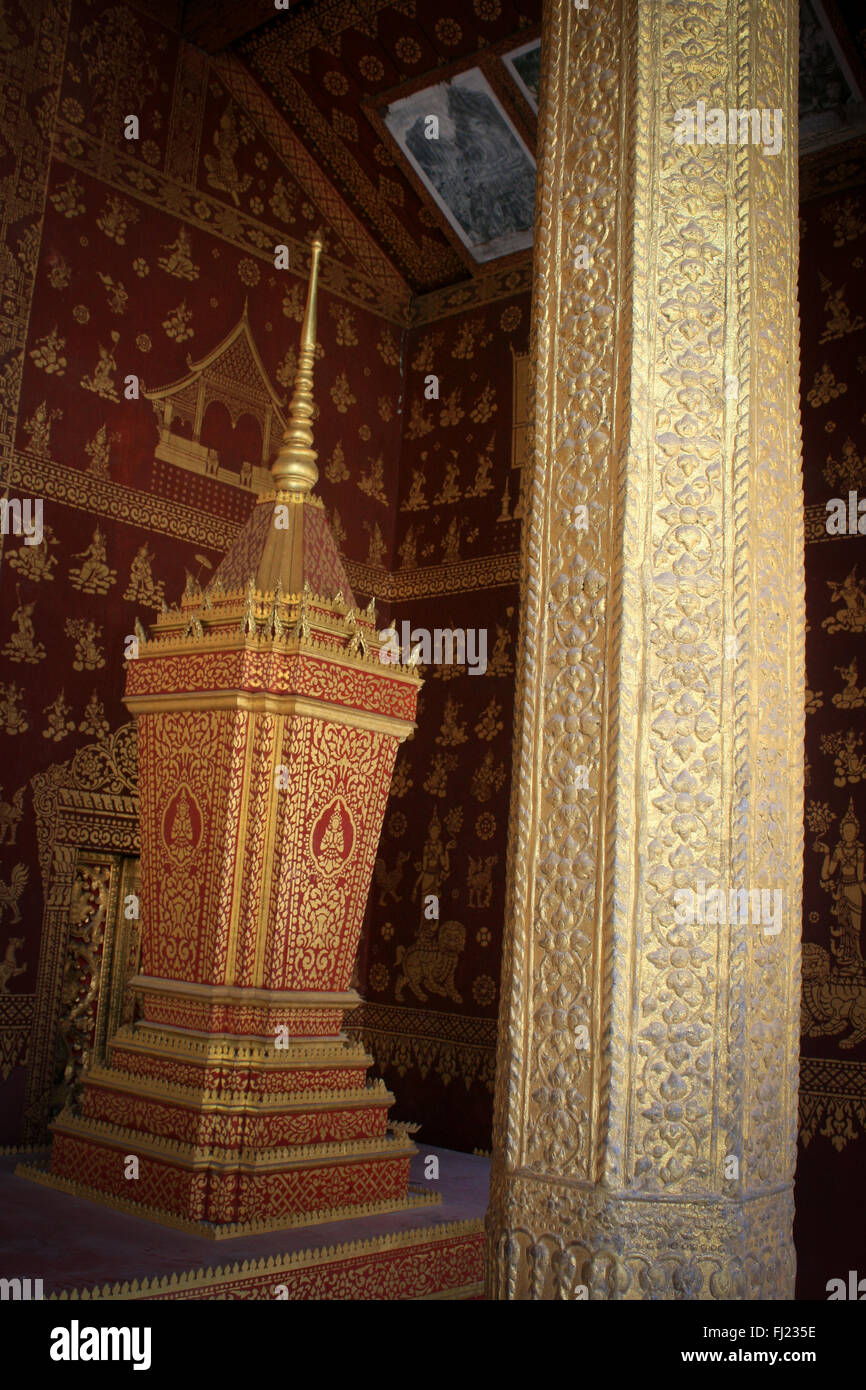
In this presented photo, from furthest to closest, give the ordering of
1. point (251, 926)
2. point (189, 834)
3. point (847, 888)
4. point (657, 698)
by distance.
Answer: point (847, 888), point (189, 834), point (251, 926), point (657, 698)

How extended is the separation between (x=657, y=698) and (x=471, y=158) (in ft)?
16.1

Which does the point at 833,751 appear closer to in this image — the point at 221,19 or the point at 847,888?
the point at 847,888

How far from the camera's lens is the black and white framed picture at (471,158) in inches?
234

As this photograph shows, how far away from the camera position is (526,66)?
5.66 m

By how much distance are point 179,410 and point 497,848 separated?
250 cm

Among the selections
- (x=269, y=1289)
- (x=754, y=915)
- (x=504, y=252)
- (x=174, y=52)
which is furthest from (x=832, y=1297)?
(x=174, y=52)

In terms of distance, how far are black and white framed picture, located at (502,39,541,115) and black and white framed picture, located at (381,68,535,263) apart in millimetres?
163

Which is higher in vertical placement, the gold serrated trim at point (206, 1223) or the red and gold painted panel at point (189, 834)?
the red and gold painted panel at point (189, 834)

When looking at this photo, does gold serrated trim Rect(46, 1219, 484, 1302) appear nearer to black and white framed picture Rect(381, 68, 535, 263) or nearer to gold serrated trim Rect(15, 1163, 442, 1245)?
gold serrated trim Rect(15, 1163, 442, 1245)

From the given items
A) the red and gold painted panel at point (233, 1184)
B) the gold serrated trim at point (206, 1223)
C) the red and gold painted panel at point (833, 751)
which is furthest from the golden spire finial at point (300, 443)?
the gold serrated trim at point (206, 1223)

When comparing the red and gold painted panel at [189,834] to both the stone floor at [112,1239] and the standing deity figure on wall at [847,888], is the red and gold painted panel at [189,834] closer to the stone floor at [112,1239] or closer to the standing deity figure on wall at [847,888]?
the stone floor at [112,1239]

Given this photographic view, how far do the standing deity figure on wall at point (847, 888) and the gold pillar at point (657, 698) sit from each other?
271 centimetres

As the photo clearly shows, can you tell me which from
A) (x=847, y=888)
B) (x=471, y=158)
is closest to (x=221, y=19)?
(x=471, y=158)

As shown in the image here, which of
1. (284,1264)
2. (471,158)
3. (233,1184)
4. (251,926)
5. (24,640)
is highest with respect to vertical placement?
(471,158)
